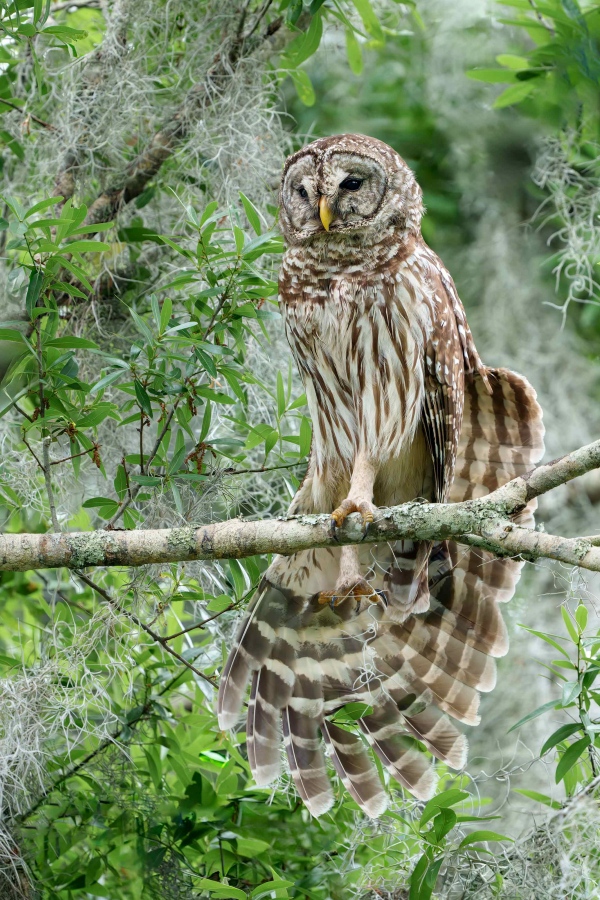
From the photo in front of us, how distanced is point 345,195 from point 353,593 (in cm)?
121

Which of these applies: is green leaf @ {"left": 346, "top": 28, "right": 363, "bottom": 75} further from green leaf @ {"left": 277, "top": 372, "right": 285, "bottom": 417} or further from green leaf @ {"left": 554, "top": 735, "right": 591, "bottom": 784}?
green leaf @ {"left": 554, "top": 735, "right": 591, "bottom": 784}

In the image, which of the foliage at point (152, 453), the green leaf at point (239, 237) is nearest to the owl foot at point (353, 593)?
the foliage at point (152, 453)

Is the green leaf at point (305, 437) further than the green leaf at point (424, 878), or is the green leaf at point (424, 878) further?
the green leaf at point (305, 437)

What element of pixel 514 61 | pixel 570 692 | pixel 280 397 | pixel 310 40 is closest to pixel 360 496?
pixel 280 397

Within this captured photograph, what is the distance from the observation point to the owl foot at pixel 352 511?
2.64 metres

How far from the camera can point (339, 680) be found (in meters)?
3.34

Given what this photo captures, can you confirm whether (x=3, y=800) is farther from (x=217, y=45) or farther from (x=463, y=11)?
(x=463, y=11)

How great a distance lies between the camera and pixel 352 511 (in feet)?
9.27

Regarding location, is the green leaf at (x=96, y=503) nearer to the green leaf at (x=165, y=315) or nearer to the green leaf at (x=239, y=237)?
the green leaf at (x=165, y=315)

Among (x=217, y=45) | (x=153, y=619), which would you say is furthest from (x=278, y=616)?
(x=217, y=45)

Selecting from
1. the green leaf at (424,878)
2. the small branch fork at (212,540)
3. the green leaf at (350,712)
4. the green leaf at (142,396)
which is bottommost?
the green leaf at (424,878)

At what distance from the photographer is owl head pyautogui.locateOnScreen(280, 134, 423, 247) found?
128 inches

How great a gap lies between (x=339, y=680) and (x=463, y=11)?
412 centimetres

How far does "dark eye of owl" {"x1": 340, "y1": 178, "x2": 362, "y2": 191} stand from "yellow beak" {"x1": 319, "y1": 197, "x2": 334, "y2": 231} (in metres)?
0.09
